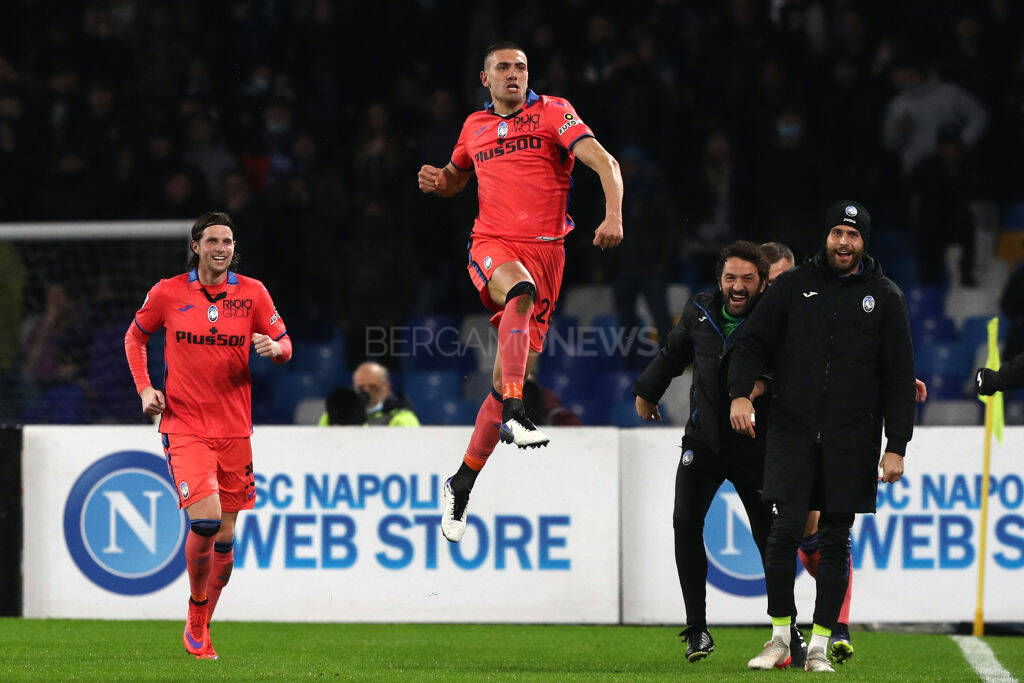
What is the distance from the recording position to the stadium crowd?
492 inches

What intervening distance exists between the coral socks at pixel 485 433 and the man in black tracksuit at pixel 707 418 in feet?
2.52

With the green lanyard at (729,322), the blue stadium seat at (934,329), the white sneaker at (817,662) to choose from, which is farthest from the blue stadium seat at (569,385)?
the white sneaker at (817,662)

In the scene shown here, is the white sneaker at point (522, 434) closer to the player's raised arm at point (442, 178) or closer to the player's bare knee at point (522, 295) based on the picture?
the player's bare knee at point (522, 295)

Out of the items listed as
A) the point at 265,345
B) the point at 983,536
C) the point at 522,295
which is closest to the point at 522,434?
the point at 522,295

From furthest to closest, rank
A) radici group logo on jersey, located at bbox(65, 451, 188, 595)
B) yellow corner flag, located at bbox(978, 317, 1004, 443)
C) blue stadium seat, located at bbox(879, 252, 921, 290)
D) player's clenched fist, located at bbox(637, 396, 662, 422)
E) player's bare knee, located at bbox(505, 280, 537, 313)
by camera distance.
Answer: blue stadium seat, located at bbox(879, 252, 921, 290)
radici group logo on jersey, located at bbox(65, 451, 188, 595)
yellow corner flag, located at bbox(978, 317, 1004, 443)
player's clenched fist, located at bbox(637, 396, 662, 422)
player's bare knee, located at bbox(505, 280, 537, 313)

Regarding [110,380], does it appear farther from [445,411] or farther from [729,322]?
[729,322]

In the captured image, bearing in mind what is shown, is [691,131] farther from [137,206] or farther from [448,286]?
[137,206]

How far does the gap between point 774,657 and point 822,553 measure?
53 centimetres

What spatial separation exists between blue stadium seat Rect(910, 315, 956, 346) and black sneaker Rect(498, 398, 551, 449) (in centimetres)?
715

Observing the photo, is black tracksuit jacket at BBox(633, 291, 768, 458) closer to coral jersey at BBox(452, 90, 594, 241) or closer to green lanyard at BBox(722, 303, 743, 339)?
green lanyard at BBox(722, 303, 743, 339)

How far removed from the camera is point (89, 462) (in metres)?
10.2

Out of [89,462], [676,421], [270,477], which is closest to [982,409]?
[676,421]

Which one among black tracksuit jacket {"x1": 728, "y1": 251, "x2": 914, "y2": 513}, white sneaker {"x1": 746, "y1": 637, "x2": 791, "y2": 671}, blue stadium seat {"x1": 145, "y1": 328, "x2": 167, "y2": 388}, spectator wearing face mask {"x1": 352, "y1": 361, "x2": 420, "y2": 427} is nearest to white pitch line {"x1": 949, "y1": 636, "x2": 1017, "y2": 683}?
white sneaker {"x1": 746, "y1": 637, "x2": 791, "y2": 671}

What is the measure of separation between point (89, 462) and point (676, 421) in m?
4.53
